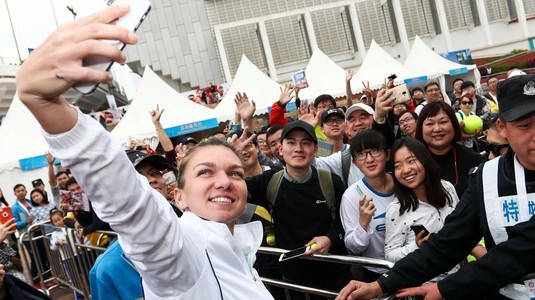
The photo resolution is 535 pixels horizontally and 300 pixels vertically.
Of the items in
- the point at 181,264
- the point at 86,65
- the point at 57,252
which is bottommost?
the point at 57,252

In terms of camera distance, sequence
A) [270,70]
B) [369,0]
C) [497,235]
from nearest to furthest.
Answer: [497,235] < [270,70] < [369,0]

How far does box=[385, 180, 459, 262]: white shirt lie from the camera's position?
10.3ft

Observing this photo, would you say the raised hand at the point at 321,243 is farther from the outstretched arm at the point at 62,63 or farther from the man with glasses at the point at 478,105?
the man with glasses at the point at 478,105

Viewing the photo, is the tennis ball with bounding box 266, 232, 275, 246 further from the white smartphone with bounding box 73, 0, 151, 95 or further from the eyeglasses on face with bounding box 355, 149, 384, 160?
the white smartphone with bounding box 73, 0, 151, 95

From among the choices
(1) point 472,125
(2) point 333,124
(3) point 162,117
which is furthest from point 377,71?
(2) point 333,124

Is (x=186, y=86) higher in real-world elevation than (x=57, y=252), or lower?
higher

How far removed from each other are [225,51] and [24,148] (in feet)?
77.4

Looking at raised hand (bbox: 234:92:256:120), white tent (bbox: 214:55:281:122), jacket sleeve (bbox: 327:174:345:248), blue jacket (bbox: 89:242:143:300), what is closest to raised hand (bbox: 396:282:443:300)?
jacket sleeve (bbox: 327:174:345:248)

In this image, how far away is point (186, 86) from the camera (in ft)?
119

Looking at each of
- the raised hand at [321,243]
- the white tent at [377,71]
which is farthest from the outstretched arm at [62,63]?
the white tent at [377,71]

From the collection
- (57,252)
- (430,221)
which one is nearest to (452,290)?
(430,221)

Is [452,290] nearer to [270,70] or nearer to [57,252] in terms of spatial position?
[57,252]

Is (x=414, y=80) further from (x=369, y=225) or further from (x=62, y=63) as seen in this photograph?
(x=62, y=63)

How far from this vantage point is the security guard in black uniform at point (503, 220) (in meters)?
2.02
